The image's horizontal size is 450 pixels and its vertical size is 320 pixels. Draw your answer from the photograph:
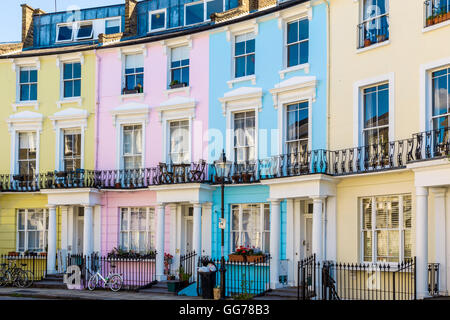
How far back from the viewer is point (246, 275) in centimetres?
2044

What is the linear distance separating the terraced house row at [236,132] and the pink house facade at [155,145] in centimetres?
6

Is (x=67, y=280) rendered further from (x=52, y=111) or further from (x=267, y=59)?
(x=267, y=59)

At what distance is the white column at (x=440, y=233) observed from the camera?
15.2 m

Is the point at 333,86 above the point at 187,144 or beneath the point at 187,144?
above

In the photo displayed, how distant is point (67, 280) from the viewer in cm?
2302

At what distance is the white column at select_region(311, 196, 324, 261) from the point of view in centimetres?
1802

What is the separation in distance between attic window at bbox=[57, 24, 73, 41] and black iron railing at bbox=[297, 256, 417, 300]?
15.3m

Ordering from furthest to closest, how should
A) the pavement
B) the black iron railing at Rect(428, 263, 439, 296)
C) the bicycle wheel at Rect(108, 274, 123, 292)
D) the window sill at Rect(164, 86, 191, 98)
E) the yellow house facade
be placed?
the window sill at Rect(164, 86, 191, 98), the bicycle wheel at Rect(108, 274, 123, 292), the pavement, the yellow house facade, the black iron railing at Rect(428, 263, 439, 296)

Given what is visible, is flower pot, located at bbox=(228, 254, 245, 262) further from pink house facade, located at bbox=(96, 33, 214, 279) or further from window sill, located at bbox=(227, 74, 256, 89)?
window sill, located at bbox=(227, 74, 256, 89)

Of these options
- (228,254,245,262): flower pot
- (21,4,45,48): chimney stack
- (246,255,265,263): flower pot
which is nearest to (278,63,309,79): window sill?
(246,255,265,263): flower pot

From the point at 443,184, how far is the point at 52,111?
16.5 m

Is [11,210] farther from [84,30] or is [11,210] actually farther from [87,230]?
[84,30]

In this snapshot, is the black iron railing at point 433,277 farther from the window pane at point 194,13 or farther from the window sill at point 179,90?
the window pane at point 194,13
